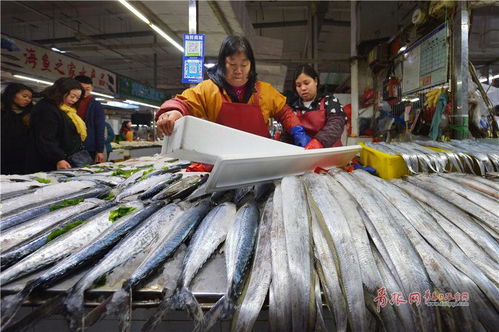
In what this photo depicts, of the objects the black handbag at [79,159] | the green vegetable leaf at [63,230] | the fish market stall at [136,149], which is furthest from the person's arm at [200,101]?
the fish market stall at [136,149]

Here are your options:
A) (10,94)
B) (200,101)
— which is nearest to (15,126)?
(10,94)

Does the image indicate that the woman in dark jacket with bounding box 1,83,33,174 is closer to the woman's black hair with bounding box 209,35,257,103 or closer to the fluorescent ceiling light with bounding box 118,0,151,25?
the fluorescent ceiling light with bounding box 118,0,151,25

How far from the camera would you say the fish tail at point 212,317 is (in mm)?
918

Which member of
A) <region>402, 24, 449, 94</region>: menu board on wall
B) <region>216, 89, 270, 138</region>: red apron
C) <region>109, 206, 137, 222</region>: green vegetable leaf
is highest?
<region>402, 24, 449, 94</region>: menu board on wall

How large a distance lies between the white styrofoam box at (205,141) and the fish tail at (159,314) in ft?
2.77

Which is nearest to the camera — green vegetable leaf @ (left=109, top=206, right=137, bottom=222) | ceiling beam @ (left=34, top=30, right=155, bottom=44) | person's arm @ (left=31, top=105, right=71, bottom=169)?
green vegetable leaf @ (left=109, top=206, right=137, bottom=222)

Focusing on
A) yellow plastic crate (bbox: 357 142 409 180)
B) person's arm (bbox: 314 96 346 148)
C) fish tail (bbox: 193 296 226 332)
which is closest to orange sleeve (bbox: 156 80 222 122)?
person's arm (bbox: 314 96 346 148)

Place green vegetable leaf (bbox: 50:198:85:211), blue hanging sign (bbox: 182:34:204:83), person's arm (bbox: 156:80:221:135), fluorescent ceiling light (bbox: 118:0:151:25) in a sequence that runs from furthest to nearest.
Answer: fluorescent ceiling light (bbox: 118:0:151:25) → blue hanging sign (bbox: 182:34:204:83) → person's arm (bbox: 156:80:221:135) → green vegetable leaf (bbox: 50:198:85:211)

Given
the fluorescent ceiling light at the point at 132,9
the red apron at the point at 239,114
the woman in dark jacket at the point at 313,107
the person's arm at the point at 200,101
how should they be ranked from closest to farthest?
the person's arm at the point at 200,101 < the red apron at the point at 239,114 < the woman in dark jacket at the point at 313,107 < the fluorescent ceiling light at the point at 132,9

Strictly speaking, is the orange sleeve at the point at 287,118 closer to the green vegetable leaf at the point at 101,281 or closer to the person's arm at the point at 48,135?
the green vegetable leaf at the point at 101,281

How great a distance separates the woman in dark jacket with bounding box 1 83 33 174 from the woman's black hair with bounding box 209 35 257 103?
3.28 meters

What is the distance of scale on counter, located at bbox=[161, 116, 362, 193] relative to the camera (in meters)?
1.61

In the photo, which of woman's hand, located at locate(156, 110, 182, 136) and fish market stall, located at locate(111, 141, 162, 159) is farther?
fish market stall, located at locate(111, 141, 162, 159)

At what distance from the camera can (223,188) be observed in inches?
71.1
